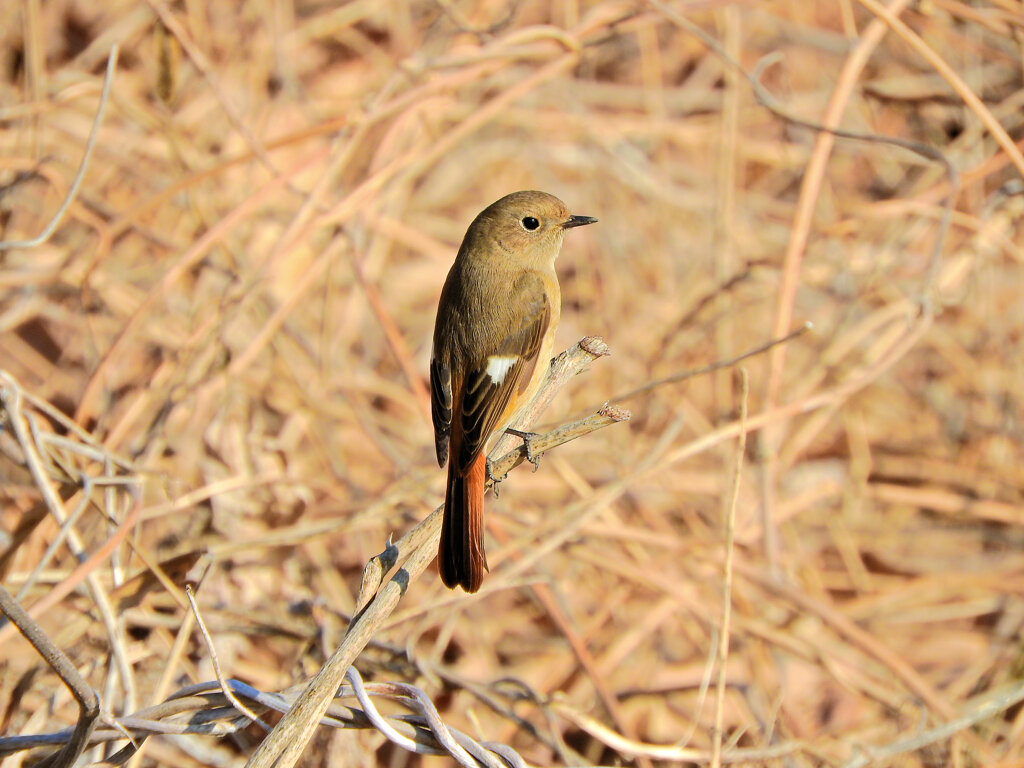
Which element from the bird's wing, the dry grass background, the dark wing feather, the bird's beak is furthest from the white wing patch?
the bird's beak

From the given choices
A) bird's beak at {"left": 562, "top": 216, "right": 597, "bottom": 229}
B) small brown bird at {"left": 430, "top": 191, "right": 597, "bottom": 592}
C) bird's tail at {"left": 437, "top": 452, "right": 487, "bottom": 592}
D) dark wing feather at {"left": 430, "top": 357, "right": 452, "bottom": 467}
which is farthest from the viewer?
bird's beak at {"left": 562, "top": 216, "right": 597, "bottom": 229}

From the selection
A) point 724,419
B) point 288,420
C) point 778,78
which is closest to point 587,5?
point 778,78

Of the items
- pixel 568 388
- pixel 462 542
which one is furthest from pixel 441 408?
pixel 568 388

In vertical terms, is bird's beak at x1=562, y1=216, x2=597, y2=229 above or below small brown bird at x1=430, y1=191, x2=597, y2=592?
above

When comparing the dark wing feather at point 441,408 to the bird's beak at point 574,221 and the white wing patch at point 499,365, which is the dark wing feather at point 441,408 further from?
the bird's beak at point 574,221

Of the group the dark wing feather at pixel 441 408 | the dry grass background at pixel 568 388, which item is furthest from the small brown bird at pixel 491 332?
the dry grass background at pixel 568 388

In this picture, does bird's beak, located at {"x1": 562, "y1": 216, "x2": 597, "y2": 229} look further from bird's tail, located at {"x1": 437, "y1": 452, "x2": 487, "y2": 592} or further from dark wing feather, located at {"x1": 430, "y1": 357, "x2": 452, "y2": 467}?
bird's tail, located at {"x1": 437, "y1": 452, "x2": 487, "y2": 592}
